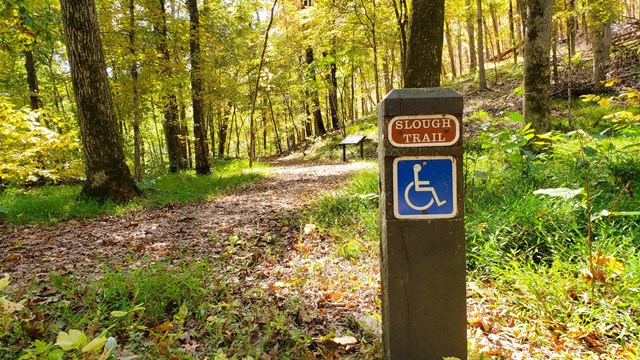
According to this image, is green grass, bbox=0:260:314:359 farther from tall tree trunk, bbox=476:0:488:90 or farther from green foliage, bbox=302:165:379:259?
tall tree trunk, bbox=476:0:488:90

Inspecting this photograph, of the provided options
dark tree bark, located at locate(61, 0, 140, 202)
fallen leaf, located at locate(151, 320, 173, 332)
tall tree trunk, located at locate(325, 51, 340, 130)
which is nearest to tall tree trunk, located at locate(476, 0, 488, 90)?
tall tree trunk, located at locate(325, 51, 340, 130)

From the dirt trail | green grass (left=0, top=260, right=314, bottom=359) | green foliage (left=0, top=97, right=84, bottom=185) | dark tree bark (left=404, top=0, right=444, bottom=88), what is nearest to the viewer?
green grass (left=0, top=260, right=314, bottom=359)

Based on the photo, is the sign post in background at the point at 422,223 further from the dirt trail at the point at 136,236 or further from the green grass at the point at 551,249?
the dirt trail at the point at 136,236

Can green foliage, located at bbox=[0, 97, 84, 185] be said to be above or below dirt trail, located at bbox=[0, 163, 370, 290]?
above

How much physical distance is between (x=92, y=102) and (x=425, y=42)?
5977 mm

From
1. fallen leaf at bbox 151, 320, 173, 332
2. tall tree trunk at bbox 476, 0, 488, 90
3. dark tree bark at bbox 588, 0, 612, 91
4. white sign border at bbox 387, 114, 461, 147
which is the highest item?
tall tree trunk at bbox 476, 0, 488, 90

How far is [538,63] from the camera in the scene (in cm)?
564

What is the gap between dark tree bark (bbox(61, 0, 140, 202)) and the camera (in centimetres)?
634

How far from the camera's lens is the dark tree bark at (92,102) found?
6344 mm

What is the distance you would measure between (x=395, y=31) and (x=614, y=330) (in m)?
13.2

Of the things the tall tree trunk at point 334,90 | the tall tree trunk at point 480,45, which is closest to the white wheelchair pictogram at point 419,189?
the tall tree trunk at point 480,45

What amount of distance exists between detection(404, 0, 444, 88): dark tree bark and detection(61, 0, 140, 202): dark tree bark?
5.58 metres

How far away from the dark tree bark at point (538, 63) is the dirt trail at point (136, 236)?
4143mm

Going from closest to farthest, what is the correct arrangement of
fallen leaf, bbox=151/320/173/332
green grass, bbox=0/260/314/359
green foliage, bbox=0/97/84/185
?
green grass, bbox=0/260/314/359 < fallen leaf, bbox=151/320/173/332 < green foliage, bbox=0/97/84/185
